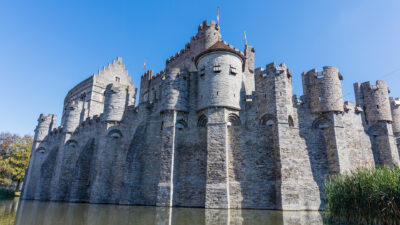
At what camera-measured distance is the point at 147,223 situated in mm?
9969

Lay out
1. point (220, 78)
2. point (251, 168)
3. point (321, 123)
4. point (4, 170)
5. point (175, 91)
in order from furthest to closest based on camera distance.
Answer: point (4, 170) → point (175, 91) → point (220, 78) → point (321, 123) → point (251, 168)

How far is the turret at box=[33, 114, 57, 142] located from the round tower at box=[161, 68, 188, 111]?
22.2 meters

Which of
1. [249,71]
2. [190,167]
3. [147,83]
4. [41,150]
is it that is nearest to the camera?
[190,167]

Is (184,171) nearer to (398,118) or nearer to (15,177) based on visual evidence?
(398,118)

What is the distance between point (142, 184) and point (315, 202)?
11.5 meters

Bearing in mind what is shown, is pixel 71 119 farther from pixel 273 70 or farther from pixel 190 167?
pixel 273 70

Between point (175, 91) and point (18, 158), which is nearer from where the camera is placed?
point (175, 91)

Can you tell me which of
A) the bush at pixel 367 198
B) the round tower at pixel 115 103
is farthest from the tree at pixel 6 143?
the bush at pixel 367 198

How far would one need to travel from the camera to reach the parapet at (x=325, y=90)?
17766mm

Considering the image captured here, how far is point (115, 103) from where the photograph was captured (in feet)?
74.4

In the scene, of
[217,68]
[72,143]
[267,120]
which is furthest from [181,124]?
[72,143]

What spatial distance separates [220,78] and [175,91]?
135 inches

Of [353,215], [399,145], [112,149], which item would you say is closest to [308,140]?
[353,215]

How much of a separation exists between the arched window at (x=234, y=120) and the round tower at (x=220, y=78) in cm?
62
